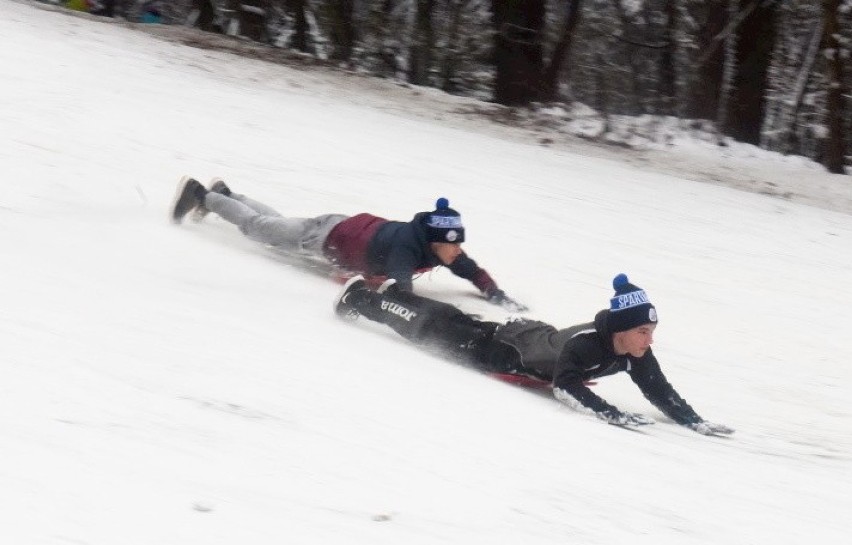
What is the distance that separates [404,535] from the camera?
3320 millimetres

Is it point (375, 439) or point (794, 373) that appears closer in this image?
point (375, 439)

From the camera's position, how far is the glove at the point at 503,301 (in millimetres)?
7332

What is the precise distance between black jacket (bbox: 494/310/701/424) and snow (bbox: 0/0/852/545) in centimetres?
14

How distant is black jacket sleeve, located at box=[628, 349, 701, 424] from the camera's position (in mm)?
5676

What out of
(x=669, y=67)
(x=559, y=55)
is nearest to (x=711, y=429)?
(x=559, y=55)

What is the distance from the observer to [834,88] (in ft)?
45.9

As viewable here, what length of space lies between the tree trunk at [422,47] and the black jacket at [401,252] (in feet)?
33.8

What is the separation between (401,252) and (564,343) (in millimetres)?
1465

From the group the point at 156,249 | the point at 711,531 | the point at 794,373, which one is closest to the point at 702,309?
the point at 794,373

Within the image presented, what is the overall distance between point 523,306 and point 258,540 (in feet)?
14.7

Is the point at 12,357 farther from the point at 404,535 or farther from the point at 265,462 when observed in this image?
the point at 404,535

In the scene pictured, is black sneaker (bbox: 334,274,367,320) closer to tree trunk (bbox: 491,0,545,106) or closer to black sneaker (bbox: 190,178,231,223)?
black sneaker (bbox: 190,178,231,223)

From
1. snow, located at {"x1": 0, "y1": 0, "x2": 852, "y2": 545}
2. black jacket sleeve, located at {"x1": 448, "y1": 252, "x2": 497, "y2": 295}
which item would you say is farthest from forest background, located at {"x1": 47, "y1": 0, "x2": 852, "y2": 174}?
black jacket sleeve, located at {"x1": 448, "y1": 252, "x2": 497, "y2": 295}

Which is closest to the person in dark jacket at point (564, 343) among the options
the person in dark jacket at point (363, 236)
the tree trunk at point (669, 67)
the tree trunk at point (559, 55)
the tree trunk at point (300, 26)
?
the person in dark jacket at point (363, 236)
